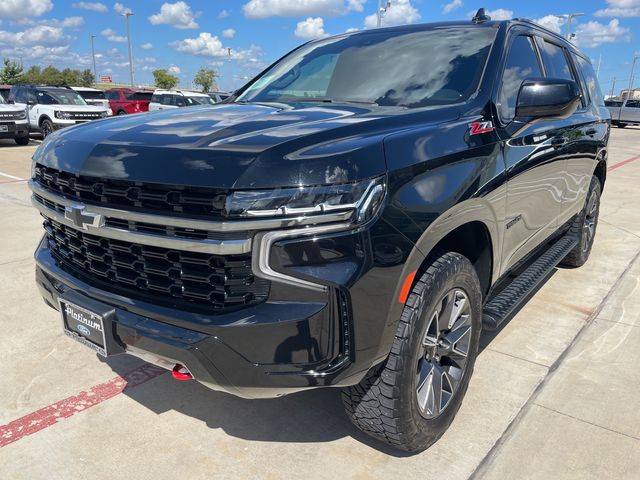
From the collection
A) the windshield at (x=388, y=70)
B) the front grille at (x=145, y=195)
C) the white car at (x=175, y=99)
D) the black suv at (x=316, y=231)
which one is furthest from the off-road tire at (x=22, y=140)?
the front grille at (x=145, y=195)

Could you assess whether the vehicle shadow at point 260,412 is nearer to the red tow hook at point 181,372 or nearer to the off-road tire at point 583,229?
the red tow hook at point 181,372

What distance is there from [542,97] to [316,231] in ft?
5.55

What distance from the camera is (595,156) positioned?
15.8ft

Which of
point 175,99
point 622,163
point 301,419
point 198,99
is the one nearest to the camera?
point 301,419

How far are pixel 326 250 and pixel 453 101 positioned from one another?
136cm

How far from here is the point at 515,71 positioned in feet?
10.6

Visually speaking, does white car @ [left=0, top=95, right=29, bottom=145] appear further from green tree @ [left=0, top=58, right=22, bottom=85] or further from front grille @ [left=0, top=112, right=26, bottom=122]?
green tree @ [left=0, top=58, right=22, bottom=85]

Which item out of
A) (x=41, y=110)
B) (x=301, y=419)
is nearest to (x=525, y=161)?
(x=301, y=419)

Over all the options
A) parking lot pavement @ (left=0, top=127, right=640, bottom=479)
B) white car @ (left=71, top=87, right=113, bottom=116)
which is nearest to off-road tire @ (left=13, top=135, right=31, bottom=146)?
white car @ (left=71, top=87, right=113, bottom=116)

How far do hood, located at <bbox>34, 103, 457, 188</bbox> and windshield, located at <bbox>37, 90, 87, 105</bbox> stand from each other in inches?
648

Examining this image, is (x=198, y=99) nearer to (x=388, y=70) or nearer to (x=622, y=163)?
(x=622, y=163)

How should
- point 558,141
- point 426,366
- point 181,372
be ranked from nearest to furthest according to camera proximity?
point 181,372
point 426,366
point 558,141

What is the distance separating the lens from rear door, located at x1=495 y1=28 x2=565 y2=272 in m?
2.97

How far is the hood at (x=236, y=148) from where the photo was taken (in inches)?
75.0
